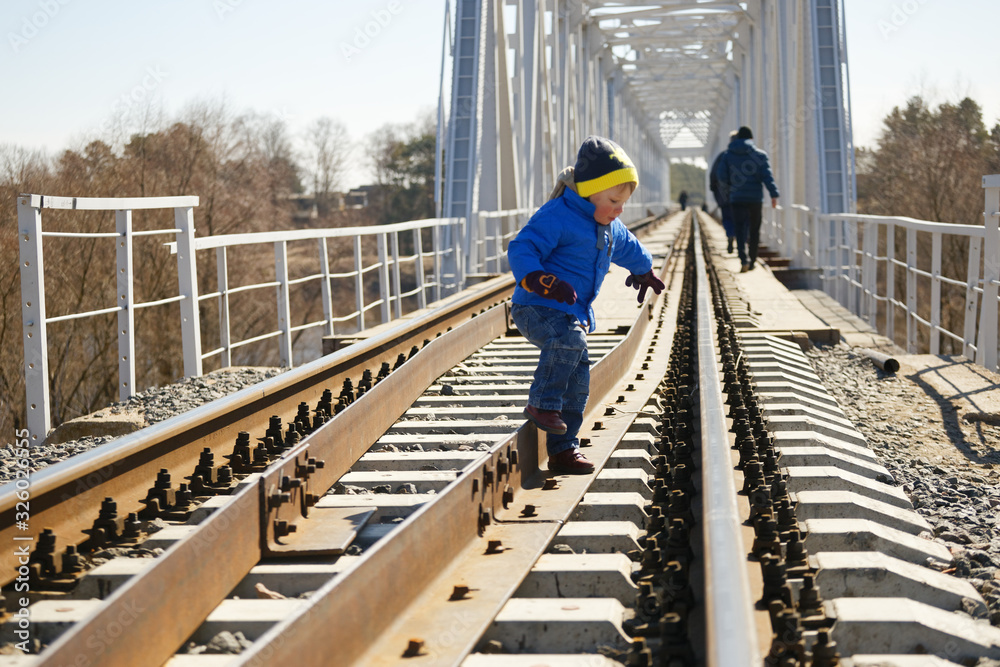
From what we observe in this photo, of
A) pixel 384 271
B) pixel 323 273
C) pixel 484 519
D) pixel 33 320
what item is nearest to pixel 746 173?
pixel 384 271

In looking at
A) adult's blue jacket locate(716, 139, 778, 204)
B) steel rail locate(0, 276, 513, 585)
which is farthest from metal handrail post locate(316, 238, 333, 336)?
adult's blue jacket locate(716, 139, 778, 204)

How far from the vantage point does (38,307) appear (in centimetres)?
520

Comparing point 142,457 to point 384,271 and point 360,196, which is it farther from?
point 360,196

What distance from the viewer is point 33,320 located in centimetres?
→ 518

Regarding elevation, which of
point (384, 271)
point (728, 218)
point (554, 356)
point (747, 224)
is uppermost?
point (728, 218)

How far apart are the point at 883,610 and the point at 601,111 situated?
4433 cm

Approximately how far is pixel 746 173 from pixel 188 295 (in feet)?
27.8

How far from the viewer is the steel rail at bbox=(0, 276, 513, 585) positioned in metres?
2.87

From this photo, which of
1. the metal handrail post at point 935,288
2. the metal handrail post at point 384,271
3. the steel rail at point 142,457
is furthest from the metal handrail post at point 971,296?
the metal handrail post at point 384,271

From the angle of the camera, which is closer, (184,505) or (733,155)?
(184,505)

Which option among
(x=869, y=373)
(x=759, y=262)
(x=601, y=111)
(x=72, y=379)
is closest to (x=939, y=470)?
(x=869, y=373)

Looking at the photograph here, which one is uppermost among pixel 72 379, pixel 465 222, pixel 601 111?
pixel 601 111

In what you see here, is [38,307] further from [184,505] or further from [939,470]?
[939,470]

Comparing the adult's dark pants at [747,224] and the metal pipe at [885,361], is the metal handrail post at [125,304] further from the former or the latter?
the adult's dark pants at [747,224]
